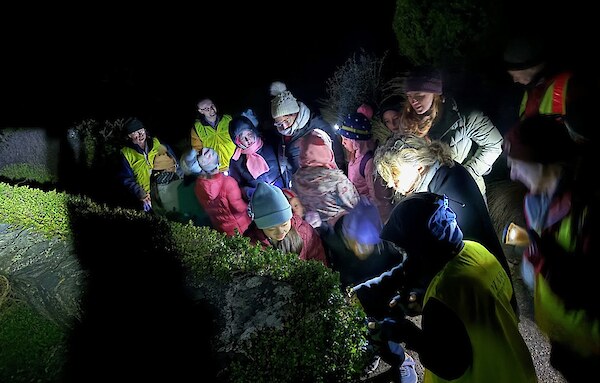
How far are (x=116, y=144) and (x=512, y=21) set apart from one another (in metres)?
6.88

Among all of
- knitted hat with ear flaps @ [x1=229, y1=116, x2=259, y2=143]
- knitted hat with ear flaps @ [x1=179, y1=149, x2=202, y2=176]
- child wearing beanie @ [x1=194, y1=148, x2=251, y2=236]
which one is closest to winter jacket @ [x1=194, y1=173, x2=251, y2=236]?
child wearing beanie @ [x1=194, y1=148, x2=251, y2=236]

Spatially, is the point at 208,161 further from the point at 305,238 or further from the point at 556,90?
the point at 556,90

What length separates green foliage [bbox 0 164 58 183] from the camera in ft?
26.5

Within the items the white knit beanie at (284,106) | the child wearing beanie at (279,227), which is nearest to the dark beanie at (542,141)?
the child wearing beanie at (279,227)

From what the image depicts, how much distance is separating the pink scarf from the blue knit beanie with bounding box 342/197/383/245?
4.21 feet

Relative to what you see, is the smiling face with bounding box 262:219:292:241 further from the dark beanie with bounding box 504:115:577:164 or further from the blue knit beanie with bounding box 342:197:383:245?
the dark beanie with bounding box 504:115:577:164

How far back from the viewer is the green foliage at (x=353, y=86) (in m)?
5.34

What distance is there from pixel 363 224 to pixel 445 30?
11.3 feet

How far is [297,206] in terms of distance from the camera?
12.8 feet

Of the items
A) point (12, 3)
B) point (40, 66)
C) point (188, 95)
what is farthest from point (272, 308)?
point (12, 3)

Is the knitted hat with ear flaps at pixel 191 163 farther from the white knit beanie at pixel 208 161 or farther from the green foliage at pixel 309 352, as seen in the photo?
the green foliage at pixel 309 352

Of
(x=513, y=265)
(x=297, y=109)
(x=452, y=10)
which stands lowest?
(x=513, y=265)

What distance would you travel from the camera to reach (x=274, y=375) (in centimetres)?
227

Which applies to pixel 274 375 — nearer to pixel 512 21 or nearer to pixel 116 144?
pixel 512 21
